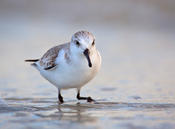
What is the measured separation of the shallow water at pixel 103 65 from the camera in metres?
5.28

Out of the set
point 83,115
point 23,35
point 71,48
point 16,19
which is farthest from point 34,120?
point 16,19

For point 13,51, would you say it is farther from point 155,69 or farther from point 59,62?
point 59,62

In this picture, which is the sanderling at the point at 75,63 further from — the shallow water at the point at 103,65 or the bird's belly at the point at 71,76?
the shallow water at the point at 103,65

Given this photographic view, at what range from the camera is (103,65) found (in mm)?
8820

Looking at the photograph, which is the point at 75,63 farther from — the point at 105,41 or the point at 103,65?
the point at 105,41

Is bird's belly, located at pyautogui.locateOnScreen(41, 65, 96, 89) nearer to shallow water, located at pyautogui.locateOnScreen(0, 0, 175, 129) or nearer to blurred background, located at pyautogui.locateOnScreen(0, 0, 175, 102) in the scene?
shallow water, located at pyautogui.locateOnScreen(0, 0, 175, 129)

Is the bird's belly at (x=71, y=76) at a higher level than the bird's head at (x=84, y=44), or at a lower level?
lower

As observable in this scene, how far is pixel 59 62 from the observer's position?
6172 millimetres

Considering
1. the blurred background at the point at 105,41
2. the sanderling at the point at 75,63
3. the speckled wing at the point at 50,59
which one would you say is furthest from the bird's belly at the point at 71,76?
the blurred background at the point at 105,41

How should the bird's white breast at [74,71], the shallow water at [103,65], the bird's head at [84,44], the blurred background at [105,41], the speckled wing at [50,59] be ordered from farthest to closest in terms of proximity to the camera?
the blurred background at [105,41]
the speckled wing at [50,59]
the bird's white breast at [74,71]
the bird's head at [84,44]
the shallow water at [103,65]

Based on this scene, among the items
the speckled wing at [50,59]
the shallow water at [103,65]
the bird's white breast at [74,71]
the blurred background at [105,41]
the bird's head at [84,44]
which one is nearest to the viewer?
the shallow water at [103,65]

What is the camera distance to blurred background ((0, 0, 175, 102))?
723cm

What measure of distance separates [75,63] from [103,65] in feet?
9.89

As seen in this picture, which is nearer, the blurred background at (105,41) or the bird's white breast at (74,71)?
the bird's white breast at (74,71)
